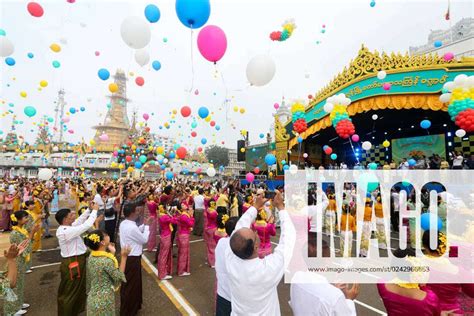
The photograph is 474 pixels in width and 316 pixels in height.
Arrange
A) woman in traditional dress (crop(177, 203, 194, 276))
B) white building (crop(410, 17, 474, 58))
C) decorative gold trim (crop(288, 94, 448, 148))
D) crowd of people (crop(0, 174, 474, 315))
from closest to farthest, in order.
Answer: crowd of people (crop(0, 174, 474, 315)) < woman in traditional dress (crop(177, 203, 194, 276)) < decorative gold trim (crop(288, 94, 448, 148)) < white building (crop(410, 17, 474, 58))

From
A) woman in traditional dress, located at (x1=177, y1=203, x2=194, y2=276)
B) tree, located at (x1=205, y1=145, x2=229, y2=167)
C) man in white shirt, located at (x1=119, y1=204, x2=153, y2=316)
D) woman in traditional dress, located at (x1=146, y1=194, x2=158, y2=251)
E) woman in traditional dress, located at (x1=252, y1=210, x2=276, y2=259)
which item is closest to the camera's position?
man in white shirt, located at (x1=119, y1=204, x2=153, y2=316)

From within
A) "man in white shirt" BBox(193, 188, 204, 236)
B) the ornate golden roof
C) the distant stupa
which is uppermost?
the distant stupa

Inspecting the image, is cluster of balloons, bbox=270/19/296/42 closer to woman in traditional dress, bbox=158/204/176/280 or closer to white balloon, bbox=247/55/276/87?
white balloon, bbox=247/55/276/87

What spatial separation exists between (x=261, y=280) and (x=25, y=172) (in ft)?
162

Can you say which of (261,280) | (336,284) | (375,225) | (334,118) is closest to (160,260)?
(261,280)

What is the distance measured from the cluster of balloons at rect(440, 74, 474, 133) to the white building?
2.06m

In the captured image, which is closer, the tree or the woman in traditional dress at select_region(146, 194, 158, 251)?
the woman in traditional dress at select_region(146, 194, 158, 251)

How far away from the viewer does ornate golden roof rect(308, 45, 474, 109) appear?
382 inches

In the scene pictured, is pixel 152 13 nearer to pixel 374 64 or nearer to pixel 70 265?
pixel 70 265

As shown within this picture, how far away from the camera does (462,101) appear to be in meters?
8.02

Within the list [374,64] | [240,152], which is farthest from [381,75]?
[240,152]

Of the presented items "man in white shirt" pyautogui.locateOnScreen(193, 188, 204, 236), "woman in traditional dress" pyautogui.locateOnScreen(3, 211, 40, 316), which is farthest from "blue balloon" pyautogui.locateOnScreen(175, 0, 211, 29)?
"man in white shirt" pyautogui.locateOnScreen(193, 188, 204, 236)

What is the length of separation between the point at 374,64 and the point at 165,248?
36.9 ft

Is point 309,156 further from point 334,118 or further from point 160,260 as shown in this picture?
point 160,260
